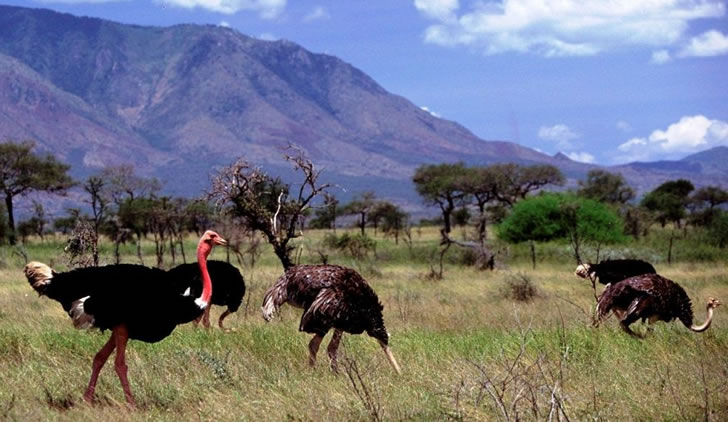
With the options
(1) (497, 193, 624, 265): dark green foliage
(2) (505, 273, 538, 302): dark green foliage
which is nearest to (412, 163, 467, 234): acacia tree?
(1) (497, 193, 624, 265): dark green foliage

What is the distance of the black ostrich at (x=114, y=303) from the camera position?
24.6ft

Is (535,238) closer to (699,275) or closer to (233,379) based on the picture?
(699,275)

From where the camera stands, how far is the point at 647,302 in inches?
412

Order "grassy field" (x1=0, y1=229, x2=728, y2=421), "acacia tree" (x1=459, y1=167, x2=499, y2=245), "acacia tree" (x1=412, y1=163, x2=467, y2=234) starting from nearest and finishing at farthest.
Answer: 1. "grassy field" (x1=0, y1=229, x2=728, y2=421)
2. "acacia tree" (x1=459, y1=167, x2=499, y2=245)
3. "acacia tree" (x1=412, y1=163, x2=467, y2=234)

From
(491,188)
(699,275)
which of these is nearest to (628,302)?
(699,275)

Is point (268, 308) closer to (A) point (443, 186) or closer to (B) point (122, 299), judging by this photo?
(B) point (122, 299)

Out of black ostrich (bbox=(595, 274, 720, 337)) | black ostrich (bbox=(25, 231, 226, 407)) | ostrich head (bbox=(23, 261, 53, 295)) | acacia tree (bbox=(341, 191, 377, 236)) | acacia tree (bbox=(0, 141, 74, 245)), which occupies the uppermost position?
acacia tree (bbox=(0, 141, 74, 245))

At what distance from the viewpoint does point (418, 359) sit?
9.01m

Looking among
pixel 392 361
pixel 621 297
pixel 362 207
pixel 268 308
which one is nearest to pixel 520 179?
pixel 362 207

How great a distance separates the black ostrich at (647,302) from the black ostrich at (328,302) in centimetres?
294

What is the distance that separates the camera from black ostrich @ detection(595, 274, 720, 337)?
10.4 meters

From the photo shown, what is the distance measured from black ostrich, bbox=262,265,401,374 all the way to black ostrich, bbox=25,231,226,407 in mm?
1167

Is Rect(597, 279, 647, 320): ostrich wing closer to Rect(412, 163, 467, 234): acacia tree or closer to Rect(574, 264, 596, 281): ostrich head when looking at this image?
Rect(574, 264, 596, 281): ostrich head

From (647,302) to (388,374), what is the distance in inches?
139
